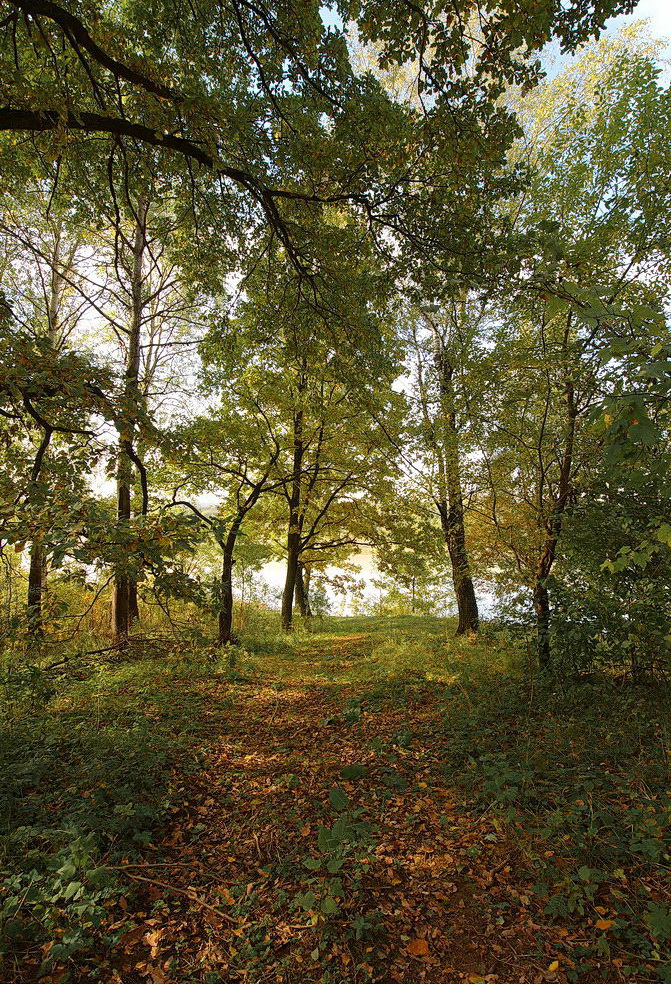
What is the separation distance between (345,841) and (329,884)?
38 centimetres

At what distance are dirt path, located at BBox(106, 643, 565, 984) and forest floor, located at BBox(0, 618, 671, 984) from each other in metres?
0.01

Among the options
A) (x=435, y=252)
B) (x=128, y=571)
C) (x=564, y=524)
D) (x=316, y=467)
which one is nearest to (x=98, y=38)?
(x=435, y=252)

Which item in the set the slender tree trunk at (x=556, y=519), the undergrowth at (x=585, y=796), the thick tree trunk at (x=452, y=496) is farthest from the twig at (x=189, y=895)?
the thick tree trunk at (x=452, y=496)

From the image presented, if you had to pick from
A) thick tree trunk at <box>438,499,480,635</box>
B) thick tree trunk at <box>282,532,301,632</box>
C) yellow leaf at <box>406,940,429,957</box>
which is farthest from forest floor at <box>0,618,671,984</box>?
thick tree trunk at <box>282,532,301,632</box>

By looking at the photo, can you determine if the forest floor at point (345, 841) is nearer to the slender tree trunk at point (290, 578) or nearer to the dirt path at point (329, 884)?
the dirt path at point (329, 884)

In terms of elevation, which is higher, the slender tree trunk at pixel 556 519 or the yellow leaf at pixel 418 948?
the slender tree trunk at pixel 556 519

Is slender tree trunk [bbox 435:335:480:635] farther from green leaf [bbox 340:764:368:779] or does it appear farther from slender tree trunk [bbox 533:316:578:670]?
green leaf [bbox 340:764:368:779]

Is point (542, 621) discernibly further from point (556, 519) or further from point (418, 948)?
point (418, 948)

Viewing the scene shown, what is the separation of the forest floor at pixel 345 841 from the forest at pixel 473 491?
0.02 metres

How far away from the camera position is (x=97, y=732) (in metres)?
4.23

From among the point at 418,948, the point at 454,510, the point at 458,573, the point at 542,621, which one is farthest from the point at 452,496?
the point at 418,948

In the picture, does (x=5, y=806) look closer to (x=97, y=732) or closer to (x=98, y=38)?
(x=97, y=732)

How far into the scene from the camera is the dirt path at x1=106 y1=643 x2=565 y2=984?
228cm

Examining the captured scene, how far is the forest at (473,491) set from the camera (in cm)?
239
